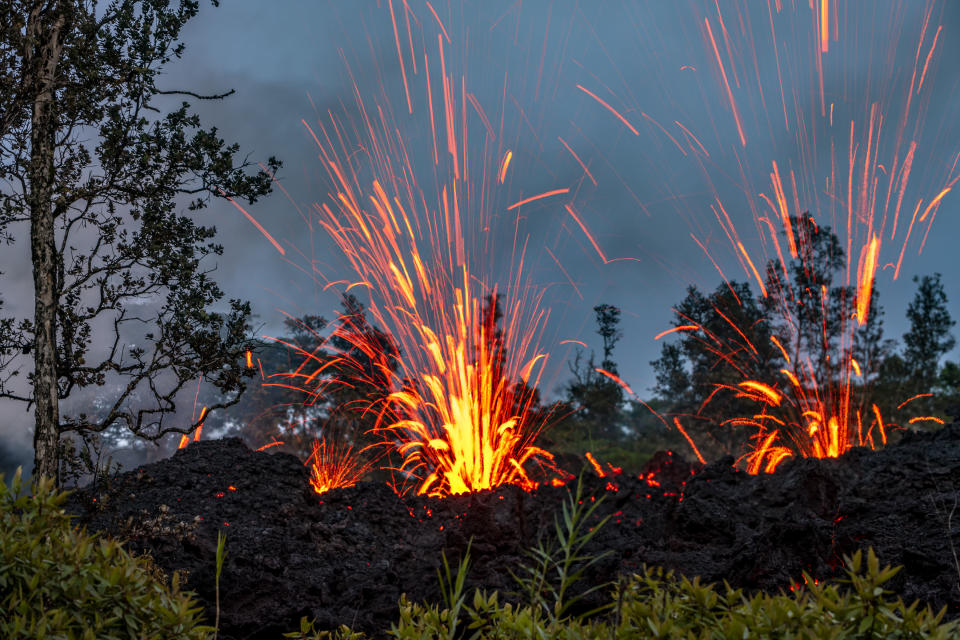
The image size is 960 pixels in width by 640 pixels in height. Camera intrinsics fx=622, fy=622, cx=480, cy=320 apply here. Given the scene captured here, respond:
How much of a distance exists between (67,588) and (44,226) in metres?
5.76

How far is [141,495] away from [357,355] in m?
14.7

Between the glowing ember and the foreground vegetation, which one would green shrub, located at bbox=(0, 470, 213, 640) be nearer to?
the foreground vegetation

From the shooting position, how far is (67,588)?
8.71 ft

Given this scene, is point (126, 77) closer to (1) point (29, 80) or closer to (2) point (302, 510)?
(1) point (29, 80)

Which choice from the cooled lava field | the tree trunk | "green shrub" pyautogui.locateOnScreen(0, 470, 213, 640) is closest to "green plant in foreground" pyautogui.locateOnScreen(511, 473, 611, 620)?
the cooled lava field

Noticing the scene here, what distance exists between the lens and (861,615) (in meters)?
2.36

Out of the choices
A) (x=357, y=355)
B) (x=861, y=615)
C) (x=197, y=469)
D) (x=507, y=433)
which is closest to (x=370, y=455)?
(x=357, y=355)

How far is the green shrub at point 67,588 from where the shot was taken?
256 centimetres

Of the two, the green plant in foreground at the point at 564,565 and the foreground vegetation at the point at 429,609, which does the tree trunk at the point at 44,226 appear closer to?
the foreground vegetation at the point at 429,609

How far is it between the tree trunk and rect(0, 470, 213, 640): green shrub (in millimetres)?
4445

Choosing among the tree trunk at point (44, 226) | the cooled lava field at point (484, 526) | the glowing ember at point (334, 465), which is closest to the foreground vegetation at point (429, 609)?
the cooled lava field at point (484, 526)

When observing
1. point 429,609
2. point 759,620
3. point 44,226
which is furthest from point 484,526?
point 44,226

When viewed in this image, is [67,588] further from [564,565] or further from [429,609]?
[564,565]

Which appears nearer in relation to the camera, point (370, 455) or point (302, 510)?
point (302, 510)
